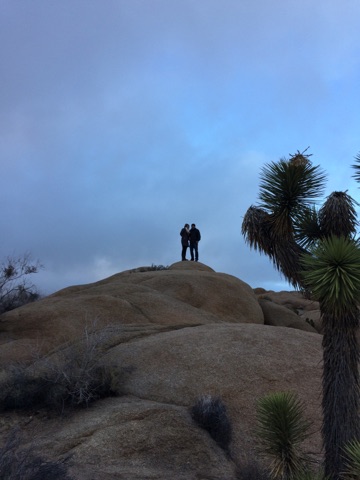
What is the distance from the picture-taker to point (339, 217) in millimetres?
10148

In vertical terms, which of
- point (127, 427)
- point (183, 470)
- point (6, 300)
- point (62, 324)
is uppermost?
point (6, 300)

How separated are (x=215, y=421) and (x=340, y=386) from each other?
10.6 feet

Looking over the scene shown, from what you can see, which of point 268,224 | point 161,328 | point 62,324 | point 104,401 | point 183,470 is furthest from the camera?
point 62,324

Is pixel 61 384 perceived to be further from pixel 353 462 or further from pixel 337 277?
pixel 353 462

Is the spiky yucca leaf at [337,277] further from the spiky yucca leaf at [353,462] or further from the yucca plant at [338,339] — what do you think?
the spiky yucca leaf at [353,462]

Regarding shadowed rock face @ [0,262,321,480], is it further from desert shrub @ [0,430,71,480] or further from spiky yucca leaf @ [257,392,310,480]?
spiky yucca leaf @ [257,392,310,480]

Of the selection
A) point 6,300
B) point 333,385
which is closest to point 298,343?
point 333,385

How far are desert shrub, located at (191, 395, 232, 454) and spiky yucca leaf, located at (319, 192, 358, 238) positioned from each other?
12.8ft

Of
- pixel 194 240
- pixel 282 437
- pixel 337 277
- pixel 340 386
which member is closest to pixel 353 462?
pixel 282 437

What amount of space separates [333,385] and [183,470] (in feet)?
10.2

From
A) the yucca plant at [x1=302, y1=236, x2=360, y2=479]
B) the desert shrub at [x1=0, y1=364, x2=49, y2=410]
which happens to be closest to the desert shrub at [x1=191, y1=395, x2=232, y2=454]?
the yucca plant at [x1=302, y1=236, x2=360, y2=479]

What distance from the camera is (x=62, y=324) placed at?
61.7ft

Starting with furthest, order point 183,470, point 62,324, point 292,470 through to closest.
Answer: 1. point 62,324
2. point 183,470
3. point 292,470

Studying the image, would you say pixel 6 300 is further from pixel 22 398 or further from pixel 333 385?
pixel 333 385
